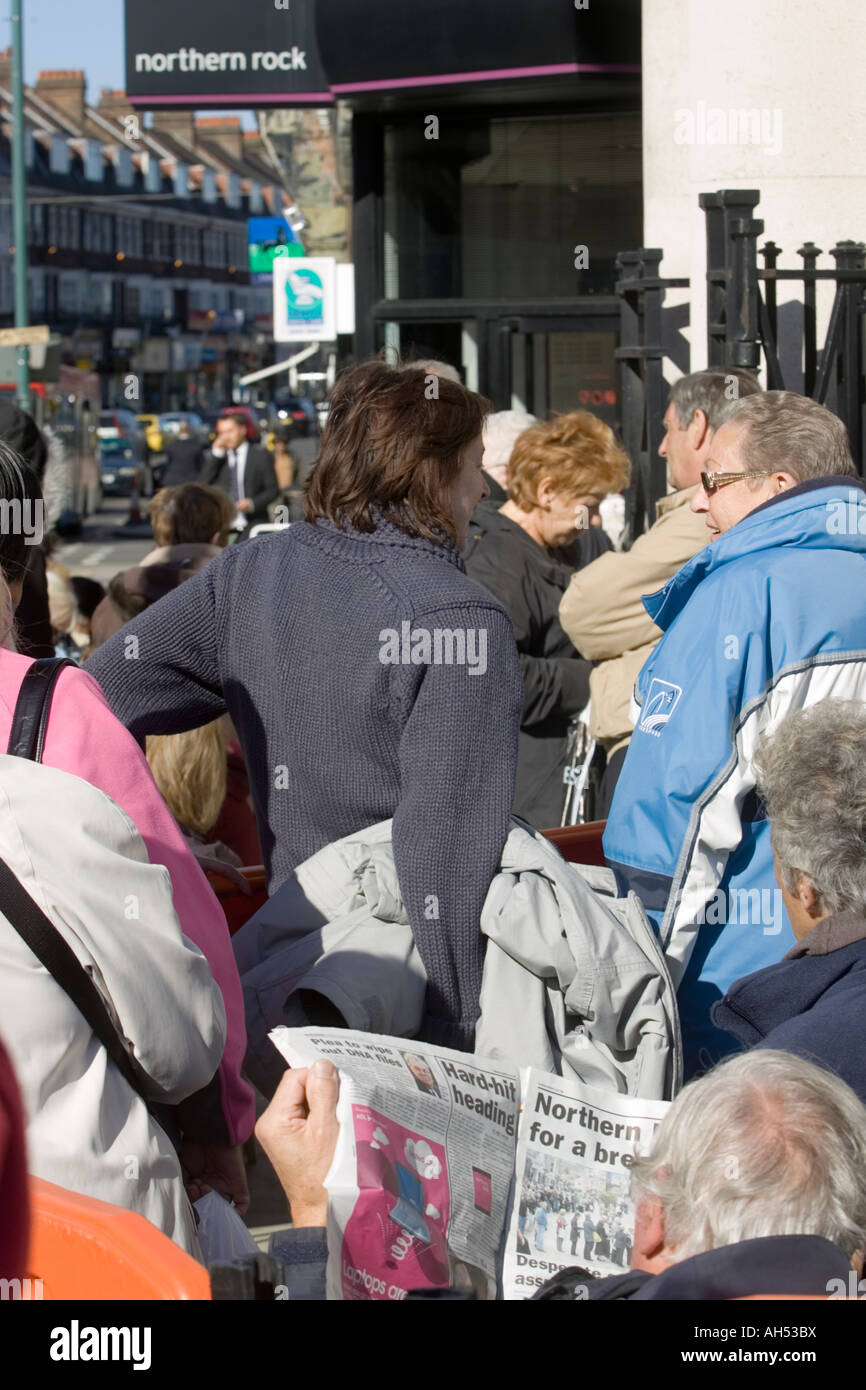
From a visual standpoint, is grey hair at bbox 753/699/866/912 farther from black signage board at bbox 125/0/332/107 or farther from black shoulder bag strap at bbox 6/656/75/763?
black signage board at bbox 125/0/332/107

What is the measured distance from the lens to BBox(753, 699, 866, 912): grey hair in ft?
7.53

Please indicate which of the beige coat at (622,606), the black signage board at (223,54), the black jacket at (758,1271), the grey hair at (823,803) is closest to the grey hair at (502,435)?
the beige coat at (622,606)

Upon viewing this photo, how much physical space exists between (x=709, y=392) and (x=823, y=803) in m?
1.93

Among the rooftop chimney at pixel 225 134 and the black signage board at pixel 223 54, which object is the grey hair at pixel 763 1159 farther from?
the rooftop chimney at pixel 225 134

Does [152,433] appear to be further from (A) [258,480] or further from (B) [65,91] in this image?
(B) [65,91]

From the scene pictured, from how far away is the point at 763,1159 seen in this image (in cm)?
167

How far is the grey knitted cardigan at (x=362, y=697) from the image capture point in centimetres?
232

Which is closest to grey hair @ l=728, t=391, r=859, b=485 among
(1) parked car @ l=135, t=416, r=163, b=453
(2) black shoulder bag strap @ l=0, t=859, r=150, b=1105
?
(2) black shoulder bag strap @ l=0, t=859, r=150, b=1105

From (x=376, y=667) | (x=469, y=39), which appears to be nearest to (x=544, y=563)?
(x=376, y=667)

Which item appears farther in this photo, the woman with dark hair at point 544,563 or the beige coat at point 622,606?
the woman with dark hair at point 544,563

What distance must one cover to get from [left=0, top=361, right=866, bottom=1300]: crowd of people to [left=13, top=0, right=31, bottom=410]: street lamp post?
44.6 ft

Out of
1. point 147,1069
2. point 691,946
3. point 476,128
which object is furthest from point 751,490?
point 476,128

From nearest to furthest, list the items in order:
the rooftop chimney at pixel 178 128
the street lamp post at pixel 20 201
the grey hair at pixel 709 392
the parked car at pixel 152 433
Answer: the grey hair at pixel 709 392
the street lamp post at pixel 20 201
the parked car at pixel 152 433
the rooftop chimney at pixel 178 128

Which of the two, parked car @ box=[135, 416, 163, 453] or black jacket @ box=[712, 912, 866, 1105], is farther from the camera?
parked car @ box=[135, 416, 163, 453]
